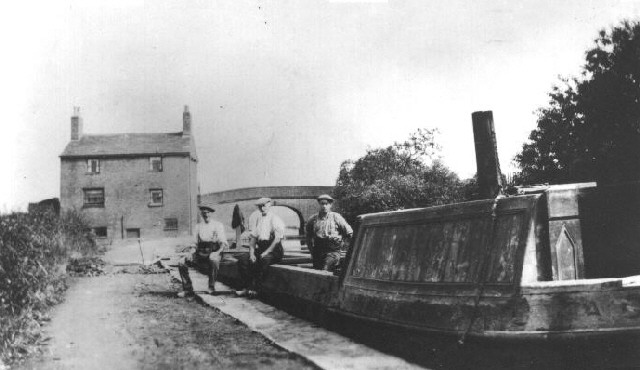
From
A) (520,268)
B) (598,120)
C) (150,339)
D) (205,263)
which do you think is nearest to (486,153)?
(520,268)

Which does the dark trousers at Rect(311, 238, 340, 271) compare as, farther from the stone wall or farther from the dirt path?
the stone wall

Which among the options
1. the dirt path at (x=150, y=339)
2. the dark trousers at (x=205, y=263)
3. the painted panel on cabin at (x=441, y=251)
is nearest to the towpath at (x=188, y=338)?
the dirt path at (x=150, y=339)

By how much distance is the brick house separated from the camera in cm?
4106

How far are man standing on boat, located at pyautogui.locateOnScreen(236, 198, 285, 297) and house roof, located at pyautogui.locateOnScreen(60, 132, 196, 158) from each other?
111 feet

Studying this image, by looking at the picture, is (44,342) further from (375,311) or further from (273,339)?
(375,311)

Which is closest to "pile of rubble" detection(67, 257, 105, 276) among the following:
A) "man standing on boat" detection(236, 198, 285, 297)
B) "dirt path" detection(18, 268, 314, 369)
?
"dirt path" detection(18, 268, 314, 369)

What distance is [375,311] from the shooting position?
5102 millimetres

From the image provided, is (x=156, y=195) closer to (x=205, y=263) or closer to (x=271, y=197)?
(x=271, y=197)

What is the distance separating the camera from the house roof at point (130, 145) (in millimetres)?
41344

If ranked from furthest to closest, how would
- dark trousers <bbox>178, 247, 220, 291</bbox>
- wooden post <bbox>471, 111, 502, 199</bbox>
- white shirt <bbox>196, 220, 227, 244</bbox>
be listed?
white shirt <bbox>196, 220, 227, 244</bbox> → dark trousers <bbox>178, 247, 220, 291</bbox> → wooden post <bbox>471, 111, 502, 199</bbox>

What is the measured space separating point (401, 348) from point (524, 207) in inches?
65.9

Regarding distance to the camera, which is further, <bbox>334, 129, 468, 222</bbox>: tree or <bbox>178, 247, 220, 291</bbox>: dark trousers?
<bbox>334, 129, 468, 222</bbox>: tree

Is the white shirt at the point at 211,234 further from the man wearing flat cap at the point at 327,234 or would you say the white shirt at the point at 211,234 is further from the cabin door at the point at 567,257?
the cabin door at the point at 567,257

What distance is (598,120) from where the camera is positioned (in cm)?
2589
